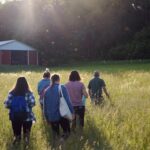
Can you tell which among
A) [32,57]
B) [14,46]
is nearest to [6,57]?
[14,46]

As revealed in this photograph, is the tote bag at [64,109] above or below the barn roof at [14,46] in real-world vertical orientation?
below

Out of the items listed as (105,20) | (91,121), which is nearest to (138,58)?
(105,20)

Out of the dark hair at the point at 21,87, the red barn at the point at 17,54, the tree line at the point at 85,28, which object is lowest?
the dark hair at the point at 21,87

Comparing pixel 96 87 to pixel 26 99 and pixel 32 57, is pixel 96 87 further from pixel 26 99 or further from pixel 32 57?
pixel 32 57

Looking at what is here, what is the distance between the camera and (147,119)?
12.6 meters

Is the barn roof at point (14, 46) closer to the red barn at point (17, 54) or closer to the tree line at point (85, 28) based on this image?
the red barn at point (17, 54)

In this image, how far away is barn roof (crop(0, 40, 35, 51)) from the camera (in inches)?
2624

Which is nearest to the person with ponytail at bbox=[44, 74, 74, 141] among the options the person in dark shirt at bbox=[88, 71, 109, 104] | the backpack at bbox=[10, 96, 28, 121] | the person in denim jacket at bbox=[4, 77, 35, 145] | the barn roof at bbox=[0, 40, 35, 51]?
the person in denim jacket at bbox=[4, 77, 35, 145]

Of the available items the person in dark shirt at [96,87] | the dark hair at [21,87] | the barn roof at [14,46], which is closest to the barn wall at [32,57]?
the barn roof at [14,46]

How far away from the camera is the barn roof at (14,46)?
66.7 meters

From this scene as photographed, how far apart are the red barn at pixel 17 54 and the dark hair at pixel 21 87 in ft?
187

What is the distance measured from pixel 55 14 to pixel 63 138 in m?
64.1

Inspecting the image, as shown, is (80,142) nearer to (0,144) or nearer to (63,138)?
(63,138)

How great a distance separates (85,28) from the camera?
241 feet
